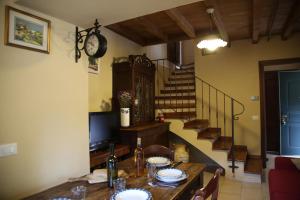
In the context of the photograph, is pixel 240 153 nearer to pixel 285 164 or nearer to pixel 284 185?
pixel 285 164

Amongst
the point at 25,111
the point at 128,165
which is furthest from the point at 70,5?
the point at 128,165

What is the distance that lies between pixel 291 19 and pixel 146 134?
3.12 metres

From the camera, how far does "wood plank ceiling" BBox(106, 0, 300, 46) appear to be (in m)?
3.46

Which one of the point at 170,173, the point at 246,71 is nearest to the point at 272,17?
the point at 246,71

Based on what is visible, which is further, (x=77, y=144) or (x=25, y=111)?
(x=77, y=144)

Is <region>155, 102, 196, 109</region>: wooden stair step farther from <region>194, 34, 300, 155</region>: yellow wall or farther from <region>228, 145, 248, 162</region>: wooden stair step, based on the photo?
<region>228, 145, 248, 162</region>: wooden stair step

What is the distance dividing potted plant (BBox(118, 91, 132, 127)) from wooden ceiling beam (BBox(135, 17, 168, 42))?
129cm

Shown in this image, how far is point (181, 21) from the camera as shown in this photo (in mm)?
3863

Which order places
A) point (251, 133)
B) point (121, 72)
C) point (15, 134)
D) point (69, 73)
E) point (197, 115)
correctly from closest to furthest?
1. point (15, 134)
2. point (69, 73)
3. point (121, 72)
4. point (251, 133)
5. point (197, 115)

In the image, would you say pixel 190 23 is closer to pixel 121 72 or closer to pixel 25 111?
pixel 121 72

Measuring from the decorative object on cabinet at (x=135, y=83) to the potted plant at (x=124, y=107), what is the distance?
162 mm

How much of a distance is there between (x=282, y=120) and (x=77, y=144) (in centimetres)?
531

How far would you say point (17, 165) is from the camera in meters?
1.87

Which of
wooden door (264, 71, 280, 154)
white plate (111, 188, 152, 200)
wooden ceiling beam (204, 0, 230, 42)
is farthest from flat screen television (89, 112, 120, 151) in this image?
wooden door (264, 71, 280, 154)
